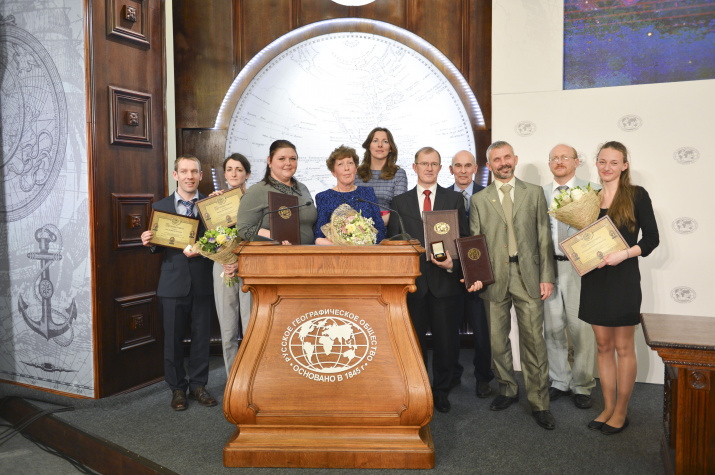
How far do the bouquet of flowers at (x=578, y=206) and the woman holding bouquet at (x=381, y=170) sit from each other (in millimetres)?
1067

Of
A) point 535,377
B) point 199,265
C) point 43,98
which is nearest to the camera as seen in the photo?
point 535,377

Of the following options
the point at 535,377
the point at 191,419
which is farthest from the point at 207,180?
the point at 535,377

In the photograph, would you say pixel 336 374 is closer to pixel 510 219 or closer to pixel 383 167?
pixel 510 219

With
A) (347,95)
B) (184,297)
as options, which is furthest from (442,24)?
(184,297)

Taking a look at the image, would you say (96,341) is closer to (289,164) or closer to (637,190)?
(289,164)

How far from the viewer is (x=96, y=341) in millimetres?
3471

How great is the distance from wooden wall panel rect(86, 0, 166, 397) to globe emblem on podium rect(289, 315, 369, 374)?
186cm

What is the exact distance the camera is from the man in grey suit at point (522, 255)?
118 inches

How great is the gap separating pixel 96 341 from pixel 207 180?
171 centimetres

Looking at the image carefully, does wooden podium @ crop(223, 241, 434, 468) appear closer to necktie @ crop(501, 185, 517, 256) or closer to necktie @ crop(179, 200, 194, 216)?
necktie @ crop(501, 185, 517, 256)

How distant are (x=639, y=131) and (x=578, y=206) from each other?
139 cm

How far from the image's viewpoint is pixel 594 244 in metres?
2.70

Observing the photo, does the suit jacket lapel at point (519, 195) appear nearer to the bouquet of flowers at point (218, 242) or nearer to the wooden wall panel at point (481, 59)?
the wooden wall panel at point (481, 59)

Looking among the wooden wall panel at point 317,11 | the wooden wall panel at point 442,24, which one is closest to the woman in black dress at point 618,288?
the wooden wall panel at point 442,24
